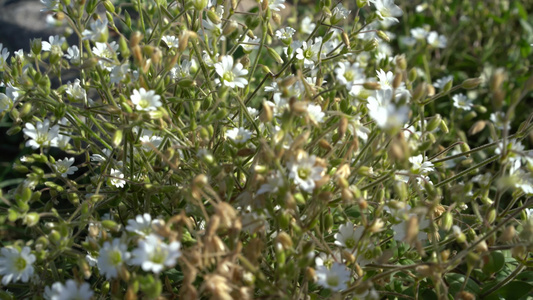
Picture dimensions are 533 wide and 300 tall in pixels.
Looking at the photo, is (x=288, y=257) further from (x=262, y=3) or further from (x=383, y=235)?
(x=262, y=3)

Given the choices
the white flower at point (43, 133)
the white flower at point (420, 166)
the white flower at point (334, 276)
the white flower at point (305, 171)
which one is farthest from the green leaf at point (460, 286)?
the white flower at point (43, 133)

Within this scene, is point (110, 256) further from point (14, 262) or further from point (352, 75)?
point (352, 75)

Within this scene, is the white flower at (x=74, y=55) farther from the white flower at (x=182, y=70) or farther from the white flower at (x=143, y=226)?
the white flower at (x=143, y=226)

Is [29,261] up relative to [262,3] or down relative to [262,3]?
down

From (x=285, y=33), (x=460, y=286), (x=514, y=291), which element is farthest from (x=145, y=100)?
(x=514, y=291)

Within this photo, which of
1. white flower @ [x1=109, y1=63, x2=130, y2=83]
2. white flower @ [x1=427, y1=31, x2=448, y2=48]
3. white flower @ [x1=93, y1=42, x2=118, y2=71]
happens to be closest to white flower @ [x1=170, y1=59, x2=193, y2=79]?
white flower @ [x1=93, y1=42, x2=118, y2=71]

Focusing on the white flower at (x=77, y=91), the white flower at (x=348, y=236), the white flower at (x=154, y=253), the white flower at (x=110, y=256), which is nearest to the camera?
the white flower at (x=154, y=253)

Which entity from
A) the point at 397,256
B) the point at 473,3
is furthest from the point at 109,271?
the point at 473,3
